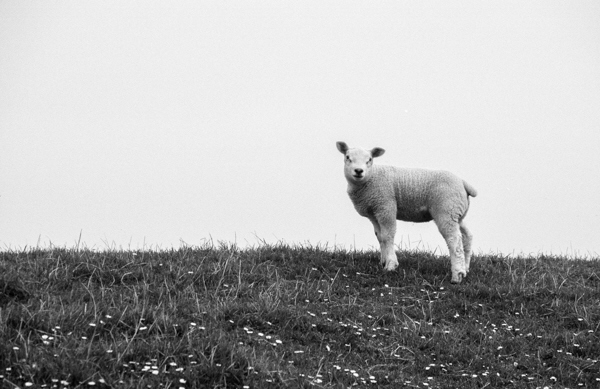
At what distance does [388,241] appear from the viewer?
11719mm

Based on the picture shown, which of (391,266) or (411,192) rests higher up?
(411,192)

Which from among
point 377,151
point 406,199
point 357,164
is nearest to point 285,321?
point 357,164

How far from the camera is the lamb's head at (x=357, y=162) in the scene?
38.1 ft

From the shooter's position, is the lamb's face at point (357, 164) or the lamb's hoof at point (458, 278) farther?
the lamb's face at point (357, 164)

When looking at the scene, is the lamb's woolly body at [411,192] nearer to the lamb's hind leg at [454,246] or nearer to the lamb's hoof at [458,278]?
the lamb's hind leg at [454,246]

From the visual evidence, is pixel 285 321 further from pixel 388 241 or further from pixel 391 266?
pixel 388 241

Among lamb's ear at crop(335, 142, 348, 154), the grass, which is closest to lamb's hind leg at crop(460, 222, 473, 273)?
the grass

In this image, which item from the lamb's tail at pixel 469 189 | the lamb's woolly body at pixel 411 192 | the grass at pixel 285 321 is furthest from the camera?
the lamb's tail at pixel 469 189

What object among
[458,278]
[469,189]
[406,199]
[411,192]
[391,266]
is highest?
[469,189]

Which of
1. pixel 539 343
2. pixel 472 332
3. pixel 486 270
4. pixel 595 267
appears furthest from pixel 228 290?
pixel 595 267

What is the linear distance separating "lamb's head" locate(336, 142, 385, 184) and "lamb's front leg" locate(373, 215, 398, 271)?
2.53 feet

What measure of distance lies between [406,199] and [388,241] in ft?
2.56

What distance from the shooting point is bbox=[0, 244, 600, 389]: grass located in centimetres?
664

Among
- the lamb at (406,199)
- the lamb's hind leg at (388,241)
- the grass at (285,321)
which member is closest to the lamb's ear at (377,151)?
the lamb at (406,199)
